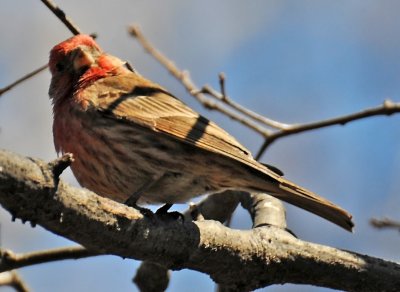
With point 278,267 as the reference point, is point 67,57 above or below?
above

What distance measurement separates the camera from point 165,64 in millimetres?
5879

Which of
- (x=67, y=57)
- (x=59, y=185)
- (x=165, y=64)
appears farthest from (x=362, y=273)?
(x=67, y=57)

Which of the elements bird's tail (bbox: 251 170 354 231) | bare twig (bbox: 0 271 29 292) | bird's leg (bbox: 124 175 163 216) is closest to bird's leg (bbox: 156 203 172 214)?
bird's leg (bbox: 124 175 163 216)

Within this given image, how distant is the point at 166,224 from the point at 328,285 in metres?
1.13

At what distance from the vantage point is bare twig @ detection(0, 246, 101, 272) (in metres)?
4.98

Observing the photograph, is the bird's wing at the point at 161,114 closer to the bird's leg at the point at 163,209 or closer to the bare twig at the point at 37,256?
the bird's leg at the point at 163,209

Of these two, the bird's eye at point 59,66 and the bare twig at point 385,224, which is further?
the bird's eye at point 59,66

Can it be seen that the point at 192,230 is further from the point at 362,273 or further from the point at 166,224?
the point at 362,273

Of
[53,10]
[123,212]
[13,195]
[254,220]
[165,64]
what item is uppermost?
[165,64]

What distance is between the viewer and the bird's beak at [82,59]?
638cm

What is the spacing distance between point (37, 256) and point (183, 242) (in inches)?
71.2

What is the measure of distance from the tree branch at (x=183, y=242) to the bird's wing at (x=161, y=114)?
113cm

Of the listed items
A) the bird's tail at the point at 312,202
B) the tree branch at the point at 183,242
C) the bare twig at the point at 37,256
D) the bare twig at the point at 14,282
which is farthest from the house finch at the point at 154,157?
the tree branch at the point at 183,242

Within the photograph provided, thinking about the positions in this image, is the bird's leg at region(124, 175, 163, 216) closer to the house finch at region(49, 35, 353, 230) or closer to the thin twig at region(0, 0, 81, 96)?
the house finch at region(49, 35, 353, 230)
